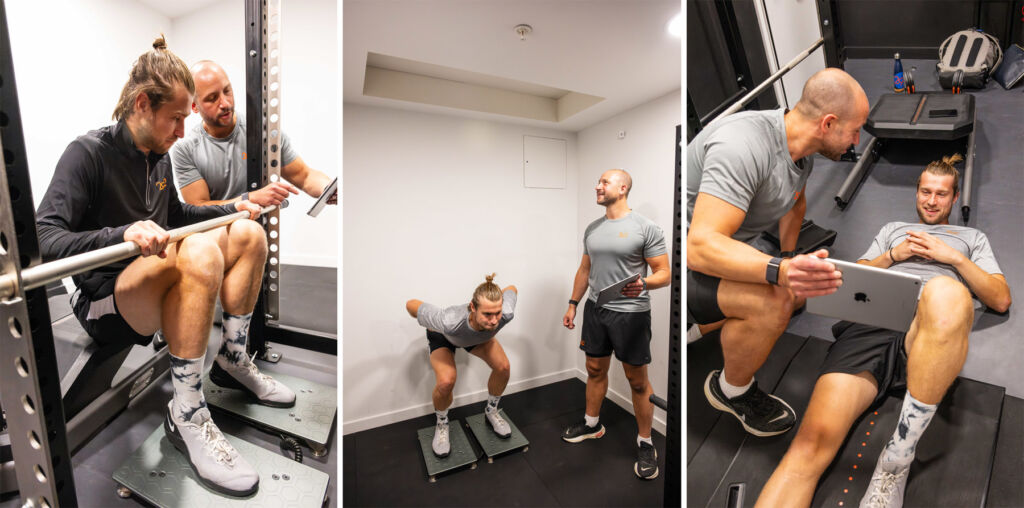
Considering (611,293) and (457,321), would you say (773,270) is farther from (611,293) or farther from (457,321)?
(457,321)

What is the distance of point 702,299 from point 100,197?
815 mm

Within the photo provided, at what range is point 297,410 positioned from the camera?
0.59 meters

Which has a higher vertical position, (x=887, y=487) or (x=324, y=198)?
(x=324, y=198)

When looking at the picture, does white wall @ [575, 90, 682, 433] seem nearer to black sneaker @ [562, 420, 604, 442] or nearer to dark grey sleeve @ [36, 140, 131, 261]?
black sneaker @ [562, 420, 604, 442]

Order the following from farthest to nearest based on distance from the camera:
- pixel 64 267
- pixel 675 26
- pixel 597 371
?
pixel 597 371 < pixel 675 26 < pixel 64 267

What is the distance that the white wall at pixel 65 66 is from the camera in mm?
369

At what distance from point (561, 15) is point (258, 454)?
114cm

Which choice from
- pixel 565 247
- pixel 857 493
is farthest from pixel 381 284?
pixel 857 493

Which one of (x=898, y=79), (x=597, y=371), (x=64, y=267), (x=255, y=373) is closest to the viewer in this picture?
(x=64, y=267)

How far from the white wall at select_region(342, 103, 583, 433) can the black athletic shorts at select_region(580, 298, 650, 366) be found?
18 cm

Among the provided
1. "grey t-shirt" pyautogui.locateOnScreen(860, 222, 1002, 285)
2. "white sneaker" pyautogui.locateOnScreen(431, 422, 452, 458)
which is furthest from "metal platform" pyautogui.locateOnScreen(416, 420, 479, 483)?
"grey t-shirt" pyautogui.locateOnScreen(860, 222, 1002, 285)

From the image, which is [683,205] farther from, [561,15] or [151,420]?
[151,420]

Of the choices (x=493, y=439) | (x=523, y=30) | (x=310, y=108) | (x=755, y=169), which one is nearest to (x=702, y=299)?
(x=755, y=169)

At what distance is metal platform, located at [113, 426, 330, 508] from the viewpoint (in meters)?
0.44
